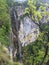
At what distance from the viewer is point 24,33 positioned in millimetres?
22969

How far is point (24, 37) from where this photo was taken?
22.5 m

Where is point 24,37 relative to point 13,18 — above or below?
below

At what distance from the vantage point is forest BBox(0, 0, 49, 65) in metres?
10.9

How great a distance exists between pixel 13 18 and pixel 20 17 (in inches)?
124

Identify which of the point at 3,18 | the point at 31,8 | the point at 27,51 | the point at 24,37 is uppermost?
the point at 31,8

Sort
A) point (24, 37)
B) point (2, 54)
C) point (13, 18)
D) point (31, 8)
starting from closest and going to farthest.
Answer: point (2, 54) < point (31, 8) < point (13, 18) < point (24, 37)

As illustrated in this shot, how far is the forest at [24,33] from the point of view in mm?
10891

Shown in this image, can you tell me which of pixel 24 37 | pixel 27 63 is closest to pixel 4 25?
pixel 27 63

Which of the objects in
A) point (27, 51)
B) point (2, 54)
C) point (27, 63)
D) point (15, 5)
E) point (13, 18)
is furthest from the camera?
point (15, 5)

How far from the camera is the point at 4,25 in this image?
47.0 feet

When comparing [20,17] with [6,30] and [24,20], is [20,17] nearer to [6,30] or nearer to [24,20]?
[24,20]

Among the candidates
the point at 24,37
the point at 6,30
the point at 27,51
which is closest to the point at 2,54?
the point at 6,30

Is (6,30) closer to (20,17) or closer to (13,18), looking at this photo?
(13,18)

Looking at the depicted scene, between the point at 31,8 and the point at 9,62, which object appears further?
the point at 31,8
